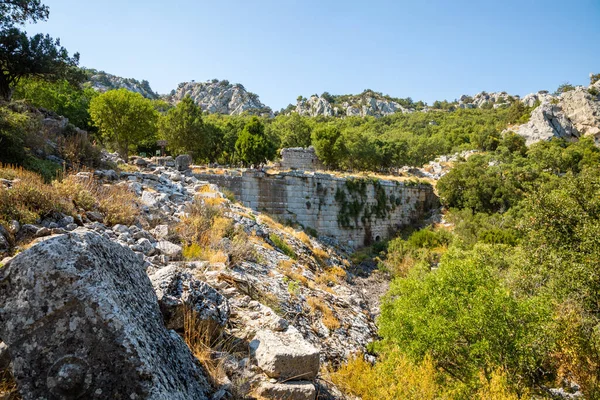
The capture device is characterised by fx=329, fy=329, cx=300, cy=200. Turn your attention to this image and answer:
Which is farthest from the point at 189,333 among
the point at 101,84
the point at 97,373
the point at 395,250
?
the point at 101,84

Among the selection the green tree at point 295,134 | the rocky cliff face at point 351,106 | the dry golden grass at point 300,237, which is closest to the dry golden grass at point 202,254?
the dry golden grass at point 300,237

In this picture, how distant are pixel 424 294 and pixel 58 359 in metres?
5.35

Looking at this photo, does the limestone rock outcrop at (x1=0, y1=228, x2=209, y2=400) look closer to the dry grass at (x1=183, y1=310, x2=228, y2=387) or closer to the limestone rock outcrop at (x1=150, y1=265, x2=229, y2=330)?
the dry grass at (x1=183, y1=310, x2=228, y2=387)

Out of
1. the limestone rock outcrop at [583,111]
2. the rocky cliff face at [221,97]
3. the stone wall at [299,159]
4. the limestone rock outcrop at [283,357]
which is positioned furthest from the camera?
the rocky cliff face at [221,97]

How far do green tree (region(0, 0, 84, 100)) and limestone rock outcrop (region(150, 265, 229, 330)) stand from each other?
11.2 meters

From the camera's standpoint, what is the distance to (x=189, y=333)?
2.90 m

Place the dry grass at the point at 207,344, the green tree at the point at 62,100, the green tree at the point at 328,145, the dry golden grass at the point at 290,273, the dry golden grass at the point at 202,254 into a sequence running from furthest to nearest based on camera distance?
the green tree at the point at 328,145 < the green tree at the point at 62,100 < the dry golden grass at the point at 290,273 < the dry golden grass at the point at 202,254 < the dry grass at the point at 207,344

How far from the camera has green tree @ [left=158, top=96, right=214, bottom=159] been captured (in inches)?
953

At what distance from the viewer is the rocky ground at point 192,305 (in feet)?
5.33

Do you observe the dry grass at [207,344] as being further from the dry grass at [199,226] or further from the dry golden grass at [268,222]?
the dry golden grass at [268,222]

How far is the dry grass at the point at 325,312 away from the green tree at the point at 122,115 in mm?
15677

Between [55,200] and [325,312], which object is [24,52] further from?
[325,312]

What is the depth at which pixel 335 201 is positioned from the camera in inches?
762

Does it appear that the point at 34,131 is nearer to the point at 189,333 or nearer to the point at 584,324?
the point at 189,333
